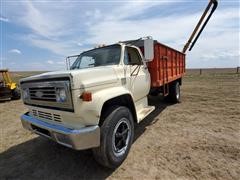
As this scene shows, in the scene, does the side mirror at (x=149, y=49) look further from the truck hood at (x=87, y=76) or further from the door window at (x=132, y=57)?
the truck hood at (x=87, y=76)

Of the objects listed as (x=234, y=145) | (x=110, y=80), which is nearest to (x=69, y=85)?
(x=110, y=80)

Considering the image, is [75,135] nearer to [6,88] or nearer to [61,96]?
[61,96]

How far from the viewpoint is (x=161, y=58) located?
5816mm

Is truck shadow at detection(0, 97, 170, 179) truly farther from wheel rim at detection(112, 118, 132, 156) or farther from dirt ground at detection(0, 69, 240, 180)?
wheel rim at detection(112, 118, 132, 156)

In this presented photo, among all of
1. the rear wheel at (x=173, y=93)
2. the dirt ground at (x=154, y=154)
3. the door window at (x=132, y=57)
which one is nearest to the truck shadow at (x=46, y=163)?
the dirt ground at (x=154, y=154)

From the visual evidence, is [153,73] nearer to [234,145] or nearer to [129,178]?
[234,145]

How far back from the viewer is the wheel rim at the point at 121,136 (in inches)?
132

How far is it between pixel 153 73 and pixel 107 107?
95.3 inches

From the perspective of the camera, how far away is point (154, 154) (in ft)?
12.5

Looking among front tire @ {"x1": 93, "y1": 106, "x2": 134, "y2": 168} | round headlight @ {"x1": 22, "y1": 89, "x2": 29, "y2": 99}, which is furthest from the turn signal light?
round headlight @ {"x1": 22, "y1": 89, "x2": 29, "y2": 99}

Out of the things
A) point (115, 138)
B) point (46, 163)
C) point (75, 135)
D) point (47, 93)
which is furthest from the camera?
point (46, 163)

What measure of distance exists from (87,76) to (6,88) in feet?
35.8

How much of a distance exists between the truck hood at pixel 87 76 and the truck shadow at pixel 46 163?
5.19ft

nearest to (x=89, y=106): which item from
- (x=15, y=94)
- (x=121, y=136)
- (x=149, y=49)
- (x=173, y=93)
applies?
(x=121, y=136)
